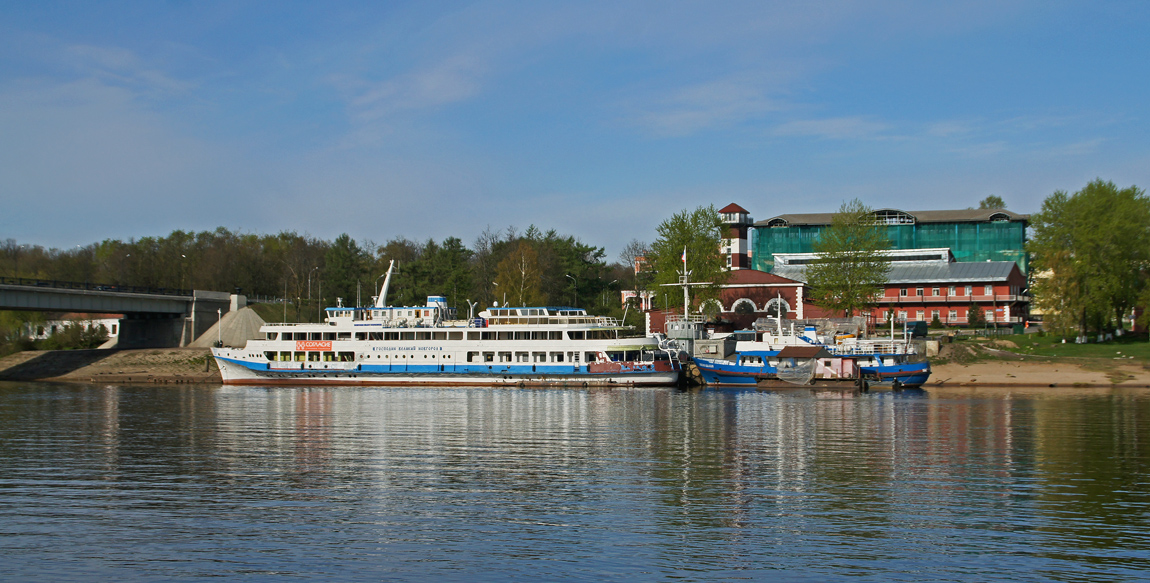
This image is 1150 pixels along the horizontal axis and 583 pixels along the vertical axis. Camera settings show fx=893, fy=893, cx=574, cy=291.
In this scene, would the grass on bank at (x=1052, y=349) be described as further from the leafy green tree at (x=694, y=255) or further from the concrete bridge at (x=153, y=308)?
the concrete bridge at (x=153, y=308)

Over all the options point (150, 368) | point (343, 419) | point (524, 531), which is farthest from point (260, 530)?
point (150, 368)

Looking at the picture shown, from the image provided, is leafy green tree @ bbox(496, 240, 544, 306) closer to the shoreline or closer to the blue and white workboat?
Answer: the blue and white workboat

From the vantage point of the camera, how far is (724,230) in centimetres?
10875

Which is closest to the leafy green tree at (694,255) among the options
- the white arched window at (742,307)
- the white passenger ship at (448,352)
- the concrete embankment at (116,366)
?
the white arched window at (742,307)

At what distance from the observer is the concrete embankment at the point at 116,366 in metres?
80.9

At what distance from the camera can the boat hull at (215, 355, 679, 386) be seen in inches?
2721

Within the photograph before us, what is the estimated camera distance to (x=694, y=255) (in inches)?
3597

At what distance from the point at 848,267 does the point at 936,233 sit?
39.6m

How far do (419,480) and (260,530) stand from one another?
6.71 m

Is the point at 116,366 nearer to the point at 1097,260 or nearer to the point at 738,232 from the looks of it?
the point at 738,232

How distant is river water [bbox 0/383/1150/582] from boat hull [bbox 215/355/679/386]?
78.7 ft

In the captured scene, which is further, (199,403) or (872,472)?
(199,403)

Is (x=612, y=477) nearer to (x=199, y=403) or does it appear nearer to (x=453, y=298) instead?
(x=199, y=403)

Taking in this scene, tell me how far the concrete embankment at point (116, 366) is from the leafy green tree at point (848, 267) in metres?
57.8
